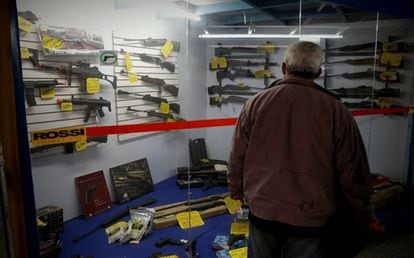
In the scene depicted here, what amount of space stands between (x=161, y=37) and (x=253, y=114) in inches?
72.3

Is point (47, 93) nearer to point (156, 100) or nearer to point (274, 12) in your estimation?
point (156, 100)

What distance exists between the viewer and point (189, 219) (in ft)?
8.90

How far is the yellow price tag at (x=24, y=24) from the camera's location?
77.7 inches

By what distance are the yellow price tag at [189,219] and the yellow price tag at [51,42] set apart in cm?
177

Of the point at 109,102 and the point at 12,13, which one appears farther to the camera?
the point at 109,102

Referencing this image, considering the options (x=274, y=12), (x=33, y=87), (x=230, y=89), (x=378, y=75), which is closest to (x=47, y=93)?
(x=33, y=87)

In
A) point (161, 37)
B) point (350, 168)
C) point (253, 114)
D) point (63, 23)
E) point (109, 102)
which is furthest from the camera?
point (161, 37)

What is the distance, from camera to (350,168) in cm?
133

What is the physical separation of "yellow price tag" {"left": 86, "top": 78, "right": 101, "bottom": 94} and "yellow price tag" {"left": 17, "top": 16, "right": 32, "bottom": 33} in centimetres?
54

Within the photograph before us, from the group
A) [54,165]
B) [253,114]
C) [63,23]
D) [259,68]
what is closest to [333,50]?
[259,68]

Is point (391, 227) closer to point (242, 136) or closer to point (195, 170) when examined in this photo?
point (195, 170)

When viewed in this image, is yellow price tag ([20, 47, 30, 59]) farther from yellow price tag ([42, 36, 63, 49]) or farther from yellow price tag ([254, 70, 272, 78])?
yellow price tag ([254, 70, 272, 78])

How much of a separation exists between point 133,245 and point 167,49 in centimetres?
188

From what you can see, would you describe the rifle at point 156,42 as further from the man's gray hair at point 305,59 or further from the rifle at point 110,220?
the man's gray hair at point 305,59
